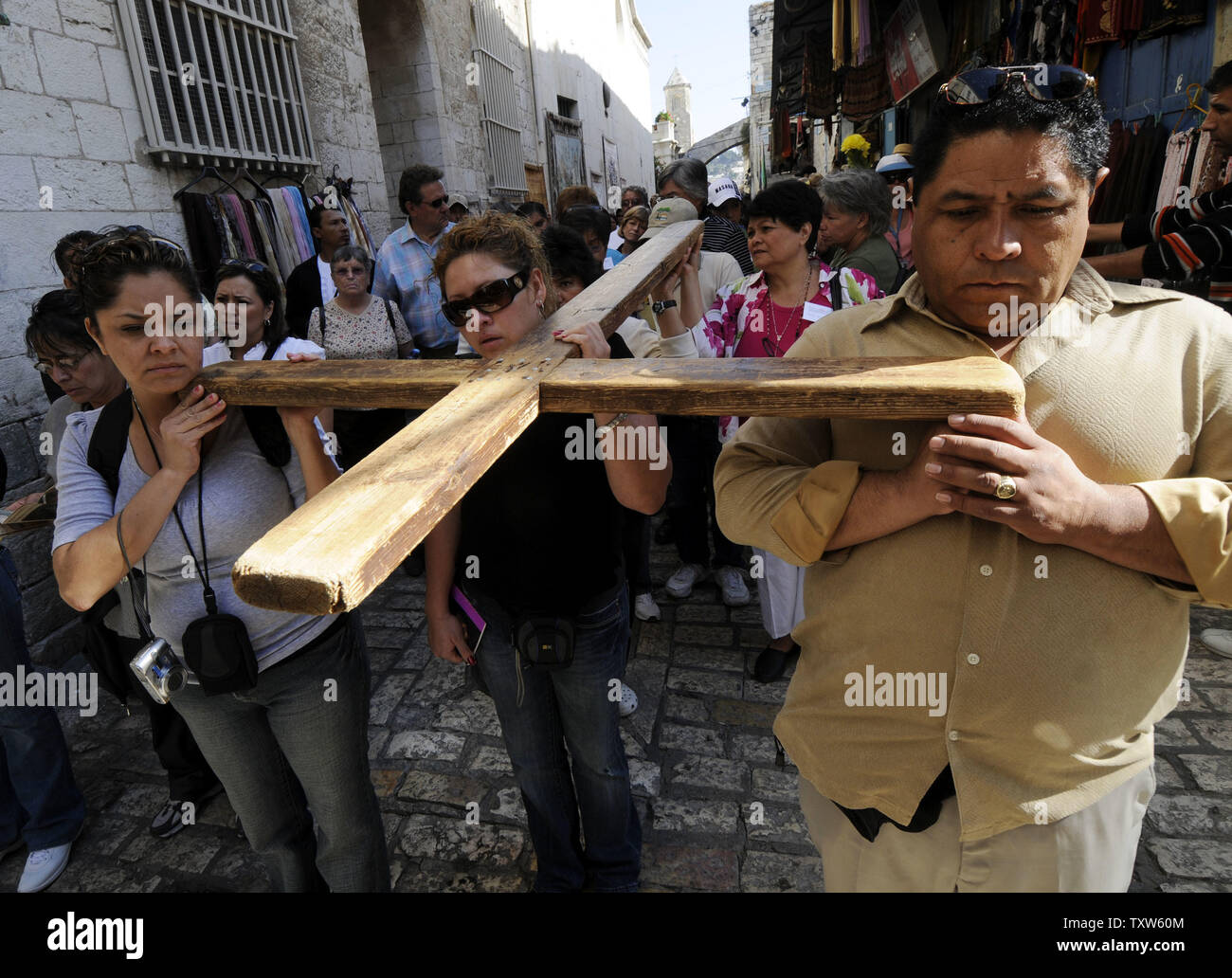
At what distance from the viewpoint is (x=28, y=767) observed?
289cm

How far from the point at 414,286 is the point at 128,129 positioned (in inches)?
86.8

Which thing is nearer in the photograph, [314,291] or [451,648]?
[451,648]

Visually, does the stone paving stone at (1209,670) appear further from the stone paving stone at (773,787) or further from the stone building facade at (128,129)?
the stone building facade at (128,129)

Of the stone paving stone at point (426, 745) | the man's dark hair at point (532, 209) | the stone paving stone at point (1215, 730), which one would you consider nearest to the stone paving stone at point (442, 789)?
the stone paving stone at point (426, 745)

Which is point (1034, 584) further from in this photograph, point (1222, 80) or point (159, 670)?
point (1222, 80)

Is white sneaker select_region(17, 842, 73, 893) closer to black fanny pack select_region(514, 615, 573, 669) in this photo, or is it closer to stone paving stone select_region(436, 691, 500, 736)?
stone paving stone select_region(436, 691, 500, 736)

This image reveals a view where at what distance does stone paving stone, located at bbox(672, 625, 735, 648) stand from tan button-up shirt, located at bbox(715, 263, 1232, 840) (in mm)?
2696

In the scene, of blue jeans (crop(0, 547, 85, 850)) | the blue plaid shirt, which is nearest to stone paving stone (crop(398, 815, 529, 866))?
blue jeans (crop(0, 547, 85, 850))

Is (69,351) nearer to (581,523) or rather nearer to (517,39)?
(581,523)

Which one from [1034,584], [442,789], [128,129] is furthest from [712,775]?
[128,129]

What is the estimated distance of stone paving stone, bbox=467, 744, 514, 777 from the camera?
10.5ft

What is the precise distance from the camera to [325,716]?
81.0 inches

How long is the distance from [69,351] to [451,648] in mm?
2059
